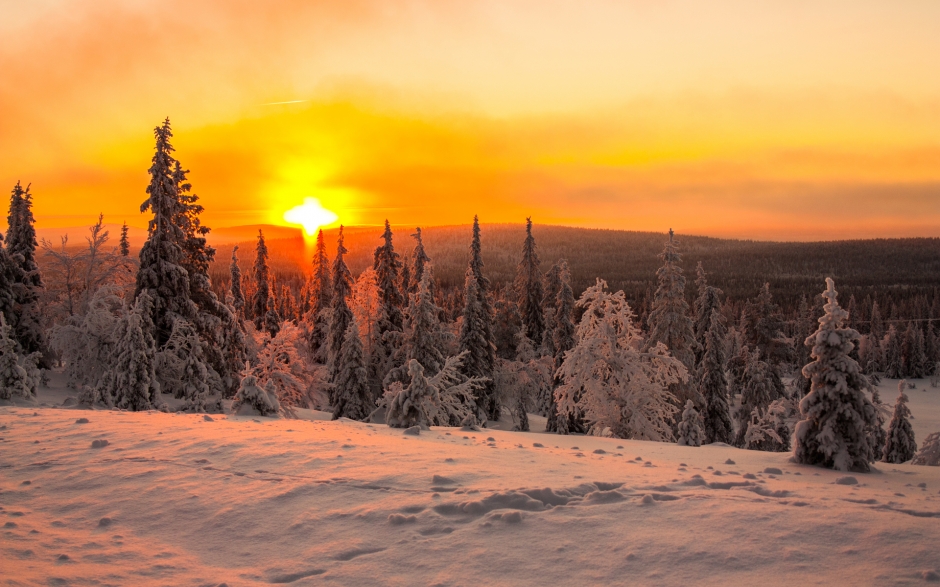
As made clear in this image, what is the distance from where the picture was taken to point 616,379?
24.1 m

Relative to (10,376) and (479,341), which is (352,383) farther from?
(10,376)

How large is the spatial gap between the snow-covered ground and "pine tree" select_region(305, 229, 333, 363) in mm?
43059

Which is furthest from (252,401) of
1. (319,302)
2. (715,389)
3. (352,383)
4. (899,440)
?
(319,302)

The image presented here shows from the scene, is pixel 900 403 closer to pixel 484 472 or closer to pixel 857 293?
pixel 484 472

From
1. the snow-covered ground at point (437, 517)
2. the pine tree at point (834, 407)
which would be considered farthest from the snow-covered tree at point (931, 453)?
the pine tree at point (834, 407)

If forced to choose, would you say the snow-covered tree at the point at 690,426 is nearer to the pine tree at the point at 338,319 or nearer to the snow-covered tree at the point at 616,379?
the snow-covered tree at the point at 616,379

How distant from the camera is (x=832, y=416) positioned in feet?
31.0

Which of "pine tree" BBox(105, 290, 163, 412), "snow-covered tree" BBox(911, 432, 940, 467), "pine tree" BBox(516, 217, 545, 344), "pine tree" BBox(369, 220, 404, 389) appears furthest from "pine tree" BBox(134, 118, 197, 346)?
"pine tree" BBox(516, 217, 545, 344)

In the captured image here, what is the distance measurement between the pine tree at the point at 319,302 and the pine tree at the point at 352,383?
1519cm

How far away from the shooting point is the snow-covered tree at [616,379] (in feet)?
76.6

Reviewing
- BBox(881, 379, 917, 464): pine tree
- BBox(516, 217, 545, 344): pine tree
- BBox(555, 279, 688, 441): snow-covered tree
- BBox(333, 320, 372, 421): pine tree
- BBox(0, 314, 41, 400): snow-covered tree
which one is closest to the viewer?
BBox(0, 314, 41, 400): snow-covered tree

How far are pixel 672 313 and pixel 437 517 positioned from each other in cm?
3297

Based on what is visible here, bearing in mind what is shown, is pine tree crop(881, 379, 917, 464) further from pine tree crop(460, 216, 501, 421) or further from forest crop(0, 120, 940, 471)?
pine tree crop(460, 216, 501, 421)

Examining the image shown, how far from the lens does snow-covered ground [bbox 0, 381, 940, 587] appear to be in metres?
5.12
